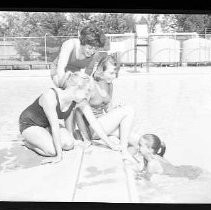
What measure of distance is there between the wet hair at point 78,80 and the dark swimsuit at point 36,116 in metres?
0.15

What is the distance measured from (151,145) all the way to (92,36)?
3.34 ft

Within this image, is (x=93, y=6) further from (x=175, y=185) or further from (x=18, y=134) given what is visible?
(x=175, y=185)

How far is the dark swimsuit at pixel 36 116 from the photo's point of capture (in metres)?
3.80

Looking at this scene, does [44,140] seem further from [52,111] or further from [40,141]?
[52,111]

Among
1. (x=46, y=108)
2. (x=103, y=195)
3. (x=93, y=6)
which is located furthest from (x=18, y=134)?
(x=93, y=6)

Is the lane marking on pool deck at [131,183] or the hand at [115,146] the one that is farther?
the hand at [115,146]

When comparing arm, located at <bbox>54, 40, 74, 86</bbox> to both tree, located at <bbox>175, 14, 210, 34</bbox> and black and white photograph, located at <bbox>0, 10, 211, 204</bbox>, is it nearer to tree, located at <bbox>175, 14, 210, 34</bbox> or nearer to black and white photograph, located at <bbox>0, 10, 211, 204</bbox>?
black and white photograph, located at <bbox>0, 10, 211, 204</bbox>

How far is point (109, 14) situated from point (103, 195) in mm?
1449

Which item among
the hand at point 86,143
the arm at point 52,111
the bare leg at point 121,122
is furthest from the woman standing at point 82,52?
the hand at point 86,143

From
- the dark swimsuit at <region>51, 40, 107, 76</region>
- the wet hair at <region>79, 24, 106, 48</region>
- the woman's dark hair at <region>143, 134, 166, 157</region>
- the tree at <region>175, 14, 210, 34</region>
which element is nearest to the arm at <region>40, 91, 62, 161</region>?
the dark swimsuit at <region>51, 40, 107, 76</region>

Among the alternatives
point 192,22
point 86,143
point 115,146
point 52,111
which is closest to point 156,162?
point 115,146

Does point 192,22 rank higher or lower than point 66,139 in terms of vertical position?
higher

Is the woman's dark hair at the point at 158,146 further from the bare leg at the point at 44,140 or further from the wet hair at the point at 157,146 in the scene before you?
the bare leg at the point at 44,140

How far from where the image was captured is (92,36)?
3746mm
